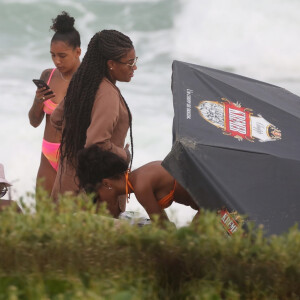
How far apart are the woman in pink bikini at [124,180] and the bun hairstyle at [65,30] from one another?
6.10 feet

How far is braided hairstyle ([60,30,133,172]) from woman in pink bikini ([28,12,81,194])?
0.95 metres

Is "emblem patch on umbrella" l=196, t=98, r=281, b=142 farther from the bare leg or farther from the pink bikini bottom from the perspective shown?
the bare leg

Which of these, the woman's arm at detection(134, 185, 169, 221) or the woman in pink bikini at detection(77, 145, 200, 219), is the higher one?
the woman in pink bikini at detection(77, 145, 200, 219)

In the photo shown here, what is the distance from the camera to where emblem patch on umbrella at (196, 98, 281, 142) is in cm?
550

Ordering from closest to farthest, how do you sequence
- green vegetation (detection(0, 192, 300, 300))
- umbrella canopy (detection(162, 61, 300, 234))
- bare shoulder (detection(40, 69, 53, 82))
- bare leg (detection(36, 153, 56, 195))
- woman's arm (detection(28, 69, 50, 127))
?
green vegetation (detection(0, 192, 300, 300)) → umbrella canopy (detection(162, 61, 300, 234)) → woman's arm (detection(28, 69, 50, 127)) → bare leg (detection(36, 153, 56, 195)) → bare shoulder (detection(40, 69, 53, 82))

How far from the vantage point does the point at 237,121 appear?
219 inches

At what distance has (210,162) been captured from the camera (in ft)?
16.9

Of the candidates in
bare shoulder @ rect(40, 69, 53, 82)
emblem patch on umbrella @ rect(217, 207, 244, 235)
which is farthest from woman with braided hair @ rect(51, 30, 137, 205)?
bare shoulder @ rect(40, 69, 53, 82)

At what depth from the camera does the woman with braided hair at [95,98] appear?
18.0 feet

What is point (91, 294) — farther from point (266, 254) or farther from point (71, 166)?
point (71, 166)

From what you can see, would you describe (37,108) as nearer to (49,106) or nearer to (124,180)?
(49,106)

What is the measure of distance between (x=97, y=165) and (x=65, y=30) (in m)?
2.11

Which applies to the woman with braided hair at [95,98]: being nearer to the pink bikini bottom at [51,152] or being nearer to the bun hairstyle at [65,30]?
the pink bikini bottom at [51,152]

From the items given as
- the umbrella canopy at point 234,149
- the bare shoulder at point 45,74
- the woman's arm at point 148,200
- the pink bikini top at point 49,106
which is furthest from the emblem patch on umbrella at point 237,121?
the bare shoulder at point 45,74
